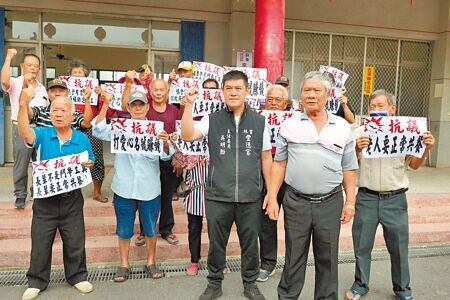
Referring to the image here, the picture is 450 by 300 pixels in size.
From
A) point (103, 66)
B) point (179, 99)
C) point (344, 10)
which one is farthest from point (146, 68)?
point (103, 66)

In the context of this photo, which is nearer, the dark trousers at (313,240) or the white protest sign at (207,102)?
the dark trousers at (313,240)

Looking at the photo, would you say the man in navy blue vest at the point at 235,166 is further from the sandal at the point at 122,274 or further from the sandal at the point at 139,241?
the sandal at the point at 139,241

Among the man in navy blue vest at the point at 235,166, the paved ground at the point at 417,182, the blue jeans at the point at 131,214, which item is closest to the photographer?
the man in navy blue vest at the point at 235,166

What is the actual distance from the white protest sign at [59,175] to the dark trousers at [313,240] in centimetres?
172

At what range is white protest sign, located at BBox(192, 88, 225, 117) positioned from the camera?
12.4 ft

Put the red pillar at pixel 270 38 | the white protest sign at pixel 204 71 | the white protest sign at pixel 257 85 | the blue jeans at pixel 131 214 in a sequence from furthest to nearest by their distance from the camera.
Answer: the red pillar at pixel 270 38 < the white protest sign at pixel 204 71 < the white protest sign at pixel 257 85 < the blue jeans at pixel 131 214

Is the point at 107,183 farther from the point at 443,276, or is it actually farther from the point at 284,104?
the point at 443,276

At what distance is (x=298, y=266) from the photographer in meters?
3.05

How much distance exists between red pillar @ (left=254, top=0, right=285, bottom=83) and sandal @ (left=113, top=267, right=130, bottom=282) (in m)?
3.35

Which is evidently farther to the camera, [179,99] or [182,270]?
[179,99]

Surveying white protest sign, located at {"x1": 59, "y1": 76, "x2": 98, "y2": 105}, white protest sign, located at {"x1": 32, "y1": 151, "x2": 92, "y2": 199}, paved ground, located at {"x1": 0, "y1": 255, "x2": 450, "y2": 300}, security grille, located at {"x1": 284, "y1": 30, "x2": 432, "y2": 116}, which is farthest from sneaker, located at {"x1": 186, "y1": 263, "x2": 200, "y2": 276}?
security grille, located at {"x1": 284, "y1": 30, "x2": 432, "y2": 116}

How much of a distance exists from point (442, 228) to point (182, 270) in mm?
3456

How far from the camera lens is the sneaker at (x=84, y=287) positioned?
11.3ft

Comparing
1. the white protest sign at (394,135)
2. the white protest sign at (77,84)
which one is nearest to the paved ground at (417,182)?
the white protest sign at (77,84)
